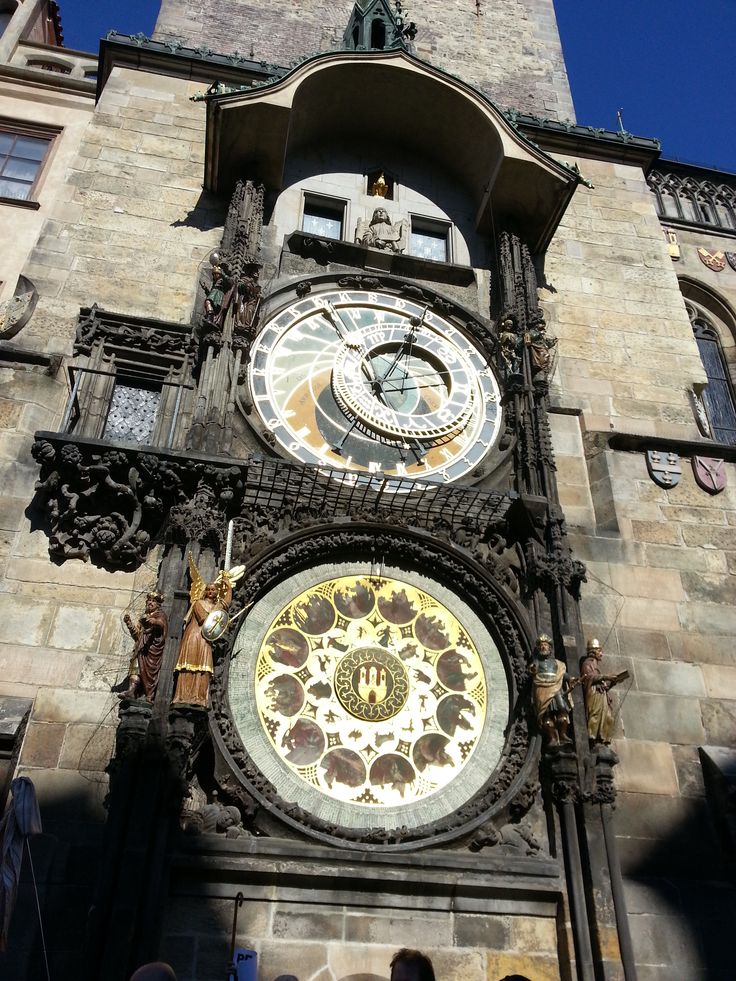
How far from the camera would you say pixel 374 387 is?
31.5ft

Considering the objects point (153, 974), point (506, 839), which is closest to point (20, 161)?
point (506, 839)

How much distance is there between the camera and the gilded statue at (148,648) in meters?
6.73

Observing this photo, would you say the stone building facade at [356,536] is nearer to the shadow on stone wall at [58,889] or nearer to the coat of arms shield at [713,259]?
the shadow on stone wall at [58,889]

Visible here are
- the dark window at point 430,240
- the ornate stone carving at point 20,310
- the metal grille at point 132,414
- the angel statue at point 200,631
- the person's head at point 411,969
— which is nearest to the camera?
the person's head at point 411,969

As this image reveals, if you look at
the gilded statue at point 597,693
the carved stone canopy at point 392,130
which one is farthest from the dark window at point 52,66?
the gilded statue at point 597,693

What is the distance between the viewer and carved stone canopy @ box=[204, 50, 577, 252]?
413 inches

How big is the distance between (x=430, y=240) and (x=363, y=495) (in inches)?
184

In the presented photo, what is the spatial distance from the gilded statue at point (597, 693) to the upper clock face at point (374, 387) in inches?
95.2

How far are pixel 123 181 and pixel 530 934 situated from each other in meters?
9.33

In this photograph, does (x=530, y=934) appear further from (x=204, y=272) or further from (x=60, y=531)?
(x=204, y=272)

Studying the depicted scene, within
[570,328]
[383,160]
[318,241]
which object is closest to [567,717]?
[570,328]

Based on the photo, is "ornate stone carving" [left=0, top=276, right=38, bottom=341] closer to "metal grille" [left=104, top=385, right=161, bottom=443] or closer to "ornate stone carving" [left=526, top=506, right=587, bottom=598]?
"metal grille" [left=104, top=385, right=161, bottom=443]

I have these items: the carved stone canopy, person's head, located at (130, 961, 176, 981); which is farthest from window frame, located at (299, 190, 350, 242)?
person's head, located at (130, 961, 176, 981)

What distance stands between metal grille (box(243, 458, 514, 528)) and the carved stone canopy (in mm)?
4412
